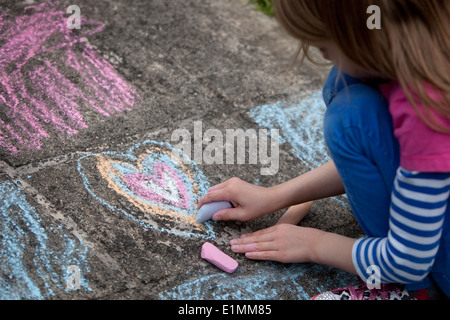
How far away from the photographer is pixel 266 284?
1657 mm

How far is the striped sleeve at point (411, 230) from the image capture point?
1318mm

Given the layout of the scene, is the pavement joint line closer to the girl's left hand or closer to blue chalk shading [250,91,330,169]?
the girl's left hand

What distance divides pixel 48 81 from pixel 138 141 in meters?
0.48

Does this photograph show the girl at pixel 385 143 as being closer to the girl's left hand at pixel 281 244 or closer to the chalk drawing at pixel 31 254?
the girl's left hand at pixel 281 244

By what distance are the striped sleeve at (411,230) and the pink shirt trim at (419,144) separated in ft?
0.11

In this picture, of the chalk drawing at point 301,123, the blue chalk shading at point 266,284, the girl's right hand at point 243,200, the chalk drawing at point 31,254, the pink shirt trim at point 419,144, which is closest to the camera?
the pink shirt trim at point 419,144

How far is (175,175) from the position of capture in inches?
77.4

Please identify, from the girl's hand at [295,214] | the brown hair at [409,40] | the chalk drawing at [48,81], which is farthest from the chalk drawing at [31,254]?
the brown hair at [409,40]

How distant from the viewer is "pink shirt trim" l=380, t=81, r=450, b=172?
127cm

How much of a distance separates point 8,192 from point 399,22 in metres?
1.22
